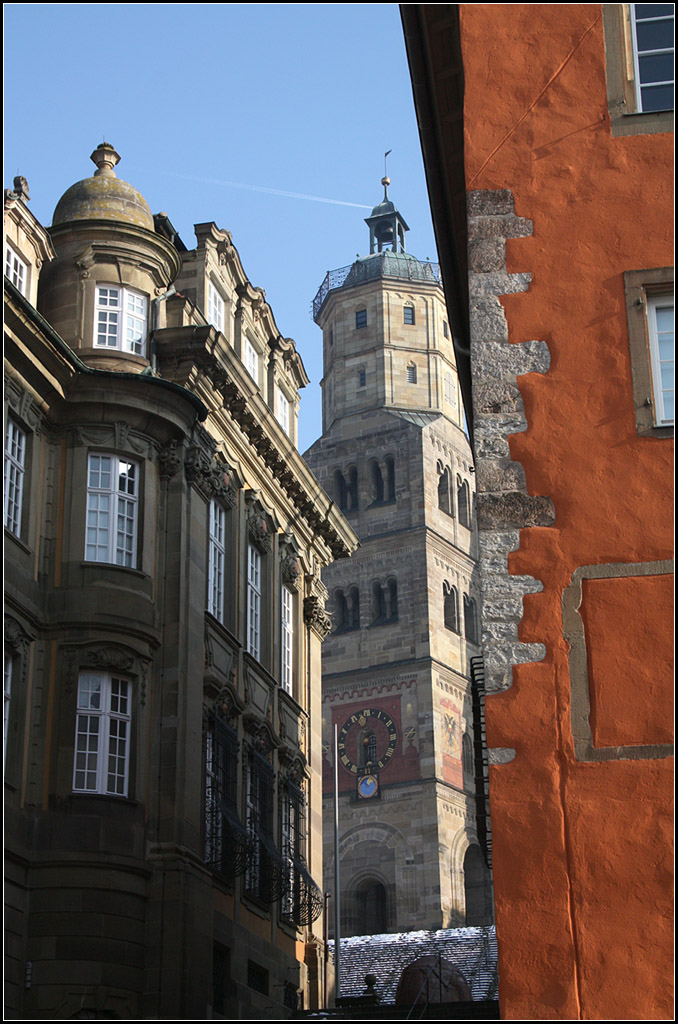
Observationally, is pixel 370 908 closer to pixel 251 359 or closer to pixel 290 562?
pixel 290 562

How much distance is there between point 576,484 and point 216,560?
2134 cm

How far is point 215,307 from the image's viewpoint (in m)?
37.4

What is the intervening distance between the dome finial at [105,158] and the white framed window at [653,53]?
840 inches

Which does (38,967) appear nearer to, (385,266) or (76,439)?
(76,439)

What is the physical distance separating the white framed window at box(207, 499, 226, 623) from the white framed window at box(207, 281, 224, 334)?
4.68 meters

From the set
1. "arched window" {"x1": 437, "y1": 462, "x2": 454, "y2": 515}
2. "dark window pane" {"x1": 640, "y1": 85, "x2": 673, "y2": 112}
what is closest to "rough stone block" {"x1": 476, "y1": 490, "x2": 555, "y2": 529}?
"dark window pane" {"x1": 640, "y1": 85, "x2": 673, "y2": 112}

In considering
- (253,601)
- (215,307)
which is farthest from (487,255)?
(215,307)

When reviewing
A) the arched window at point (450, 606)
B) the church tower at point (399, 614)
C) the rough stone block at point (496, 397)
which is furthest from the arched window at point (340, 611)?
the rough stone block at point (496, 397)

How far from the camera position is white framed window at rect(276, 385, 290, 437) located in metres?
41.7

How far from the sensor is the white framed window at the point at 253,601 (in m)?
36.1

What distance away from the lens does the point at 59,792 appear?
27.2 meters

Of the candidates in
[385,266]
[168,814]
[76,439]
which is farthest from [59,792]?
[385,266]

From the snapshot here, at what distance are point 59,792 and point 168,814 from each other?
242cm

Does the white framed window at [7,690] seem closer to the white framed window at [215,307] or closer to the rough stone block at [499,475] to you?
the white framed window at [215,307]
